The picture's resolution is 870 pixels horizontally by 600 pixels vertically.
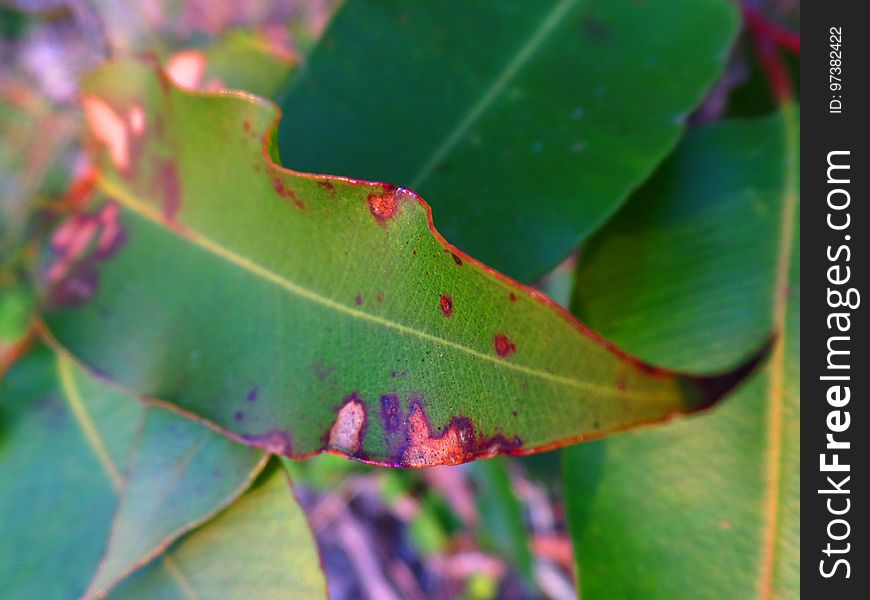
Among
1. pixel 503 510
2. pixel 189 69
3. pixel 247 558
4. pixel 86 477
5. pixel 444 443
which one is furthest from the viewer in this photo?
pixel 503 510

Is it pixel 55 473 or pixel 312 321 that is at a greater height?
pixel 312 321

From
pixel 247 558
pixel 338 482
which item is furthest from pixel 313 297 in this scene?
pixel 338 482

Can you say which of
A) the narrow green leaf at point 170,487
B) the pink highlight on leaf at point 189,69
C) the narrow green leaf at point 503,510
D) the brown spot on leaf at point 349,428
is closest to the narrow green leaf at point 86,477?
the narrow green leaf at point 170,487

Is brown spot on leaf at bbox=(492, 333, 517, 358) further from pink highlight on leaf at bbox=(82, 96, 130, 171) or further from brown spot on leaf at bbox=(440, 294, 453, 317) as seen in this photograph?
pink highlight on leaf at bbox=(82, 96, 130, 171)

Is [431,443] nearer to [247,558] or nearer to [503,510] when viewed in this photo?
[247,558]

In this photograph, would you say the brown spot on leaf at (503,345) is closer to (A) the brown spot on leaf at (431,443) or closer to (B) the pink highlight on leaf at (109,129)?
(A) the brown spot on leaf at (431,443)

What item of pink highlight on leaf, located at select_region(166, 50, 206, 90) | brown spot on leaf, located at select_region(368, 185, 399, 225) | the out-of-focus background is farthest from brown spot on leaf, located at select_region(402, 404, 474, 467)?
the out-of-focus background
